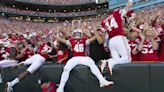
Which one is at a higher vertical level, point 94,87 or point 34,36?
point 34,36

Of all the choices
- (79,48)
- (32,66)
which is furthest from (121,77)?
(32,66)

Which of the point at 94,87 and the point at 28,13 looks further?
the point at 28,13

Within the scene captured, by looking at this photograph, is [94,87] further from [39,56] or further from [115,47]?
[39,56]

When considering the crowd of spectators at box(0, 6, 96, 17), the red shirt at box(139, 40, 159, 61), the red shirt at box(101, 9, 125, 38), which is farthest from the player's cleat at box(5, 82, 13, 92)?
the crowd of spectators at box(0, 6, 96, 17)

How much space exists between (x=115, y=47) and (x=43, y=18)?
6096cm

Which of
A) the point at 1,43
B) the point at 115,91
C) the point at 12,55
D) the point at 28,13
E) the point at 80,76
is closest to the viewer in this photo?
the point at 115,91

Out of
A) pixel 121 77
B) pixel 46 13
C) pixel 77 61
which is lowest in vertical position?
pixel 121 77

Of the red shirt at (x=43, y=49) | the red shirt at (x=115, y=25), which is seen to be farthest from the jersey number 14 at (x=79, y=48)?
the red shirt at (x=43, y=49)

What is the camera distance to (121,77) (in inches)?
227

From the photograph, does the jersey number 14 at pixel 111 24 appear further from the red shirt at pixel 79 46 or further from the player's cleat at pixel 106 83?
the player's cleat at pixel 106 83

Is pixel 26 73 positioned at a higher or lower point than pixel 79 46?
lower

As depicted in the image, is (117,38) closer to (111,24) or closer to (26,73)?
(111,24)

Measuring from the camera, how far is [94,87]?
616cm

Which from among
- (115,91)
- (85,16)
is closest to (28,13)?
(85,16)
